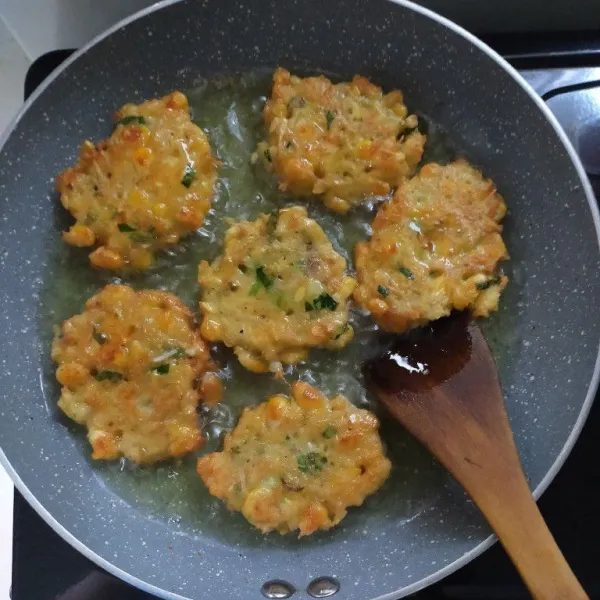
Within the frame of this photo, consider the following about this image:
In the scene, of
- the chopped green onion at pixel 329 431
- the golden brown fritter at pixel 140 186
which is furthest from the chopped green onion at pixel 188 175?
the chopped green onion at pixel 329 431

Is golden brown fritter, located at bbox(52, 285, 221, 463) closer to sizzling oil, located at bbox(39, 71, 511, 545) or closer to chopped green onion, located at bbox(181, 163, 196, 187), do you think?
sizzling oil, located at bbox(39, 71, 511, 545)

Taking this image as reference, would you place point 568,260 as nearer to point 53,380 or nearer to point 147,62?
point 147,62

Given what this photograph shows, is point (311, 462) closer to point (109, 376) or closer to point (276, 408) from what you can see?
point (276, 408)

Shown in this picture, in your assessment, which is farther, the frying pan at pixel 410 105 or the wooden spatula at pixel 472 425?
the frying pan at pixel 410 105

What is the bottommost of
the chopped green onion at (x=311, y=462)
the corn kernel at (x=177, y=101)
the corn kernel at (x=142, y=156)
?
the chopped green onion at (x=311, y=462)

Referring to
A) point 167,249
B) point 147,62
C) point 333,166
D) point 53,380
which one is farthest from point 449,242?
point 53,380

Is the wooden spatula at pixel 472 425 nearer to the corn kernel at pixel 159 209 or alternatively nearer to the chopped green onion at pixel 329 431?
the chopped green onion at pixel 329 431
